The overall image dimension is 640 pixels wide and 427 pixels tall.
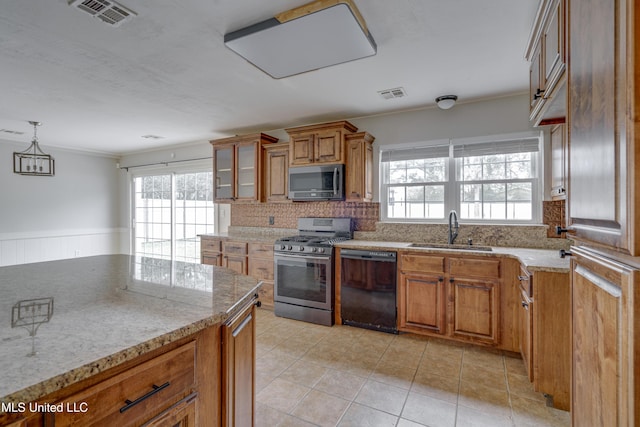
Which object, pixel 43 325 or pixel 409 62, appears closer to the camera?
pixel 43 325

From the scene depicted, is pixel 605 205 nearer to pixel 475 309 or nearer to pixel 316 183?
pixel 475 309

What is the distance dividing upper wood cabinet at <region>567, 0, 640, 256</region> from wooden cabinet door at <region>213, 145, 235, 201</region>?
407 cm

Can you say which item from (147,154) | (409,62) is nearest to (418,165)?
(409,62)

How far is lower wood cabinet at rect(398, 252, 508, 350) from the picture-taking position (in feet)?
9.09

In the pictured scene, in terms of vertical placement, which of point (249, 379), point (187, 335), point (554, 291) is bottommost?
point (249, 379)

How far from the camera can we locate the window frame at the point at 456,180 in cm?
320

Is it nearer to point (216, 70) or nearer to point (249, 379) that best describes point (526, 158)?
point (216, 70)

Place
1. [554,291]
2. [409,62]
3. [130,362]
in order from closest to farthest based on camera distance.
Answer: [130,362] → [554,291] → [409,62]

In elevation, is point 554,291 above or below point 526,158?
below

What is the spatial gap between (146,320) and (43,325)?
30 cm

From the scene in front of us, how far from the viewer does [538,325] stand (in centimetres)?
208

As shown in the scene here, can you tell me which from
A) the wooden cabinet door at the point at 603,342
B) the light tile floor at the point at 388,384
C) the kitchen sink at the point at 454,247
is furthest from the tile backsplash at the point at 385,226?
the wooden cabinet door at the point at 603,342

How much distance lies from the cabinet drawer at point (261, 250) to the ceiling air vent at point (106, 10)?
8.74ft

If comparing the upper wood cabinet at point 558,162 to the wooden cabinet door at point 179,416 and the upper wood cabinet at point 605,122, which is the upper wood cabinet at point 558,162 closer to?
the upper wood cabinet at point 605,122
